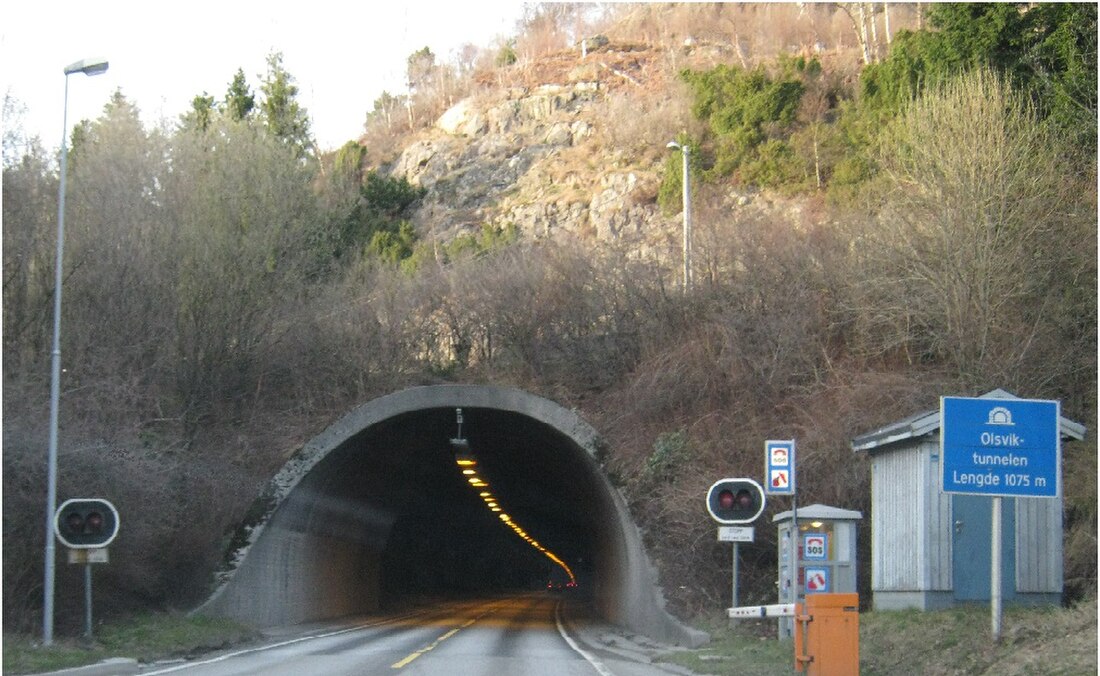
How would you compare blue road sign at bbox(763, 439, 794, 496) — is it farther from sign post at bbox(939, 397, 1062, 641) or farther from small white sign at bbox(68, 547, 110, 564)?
small white sign at bbox(68, 547, 110, 564)

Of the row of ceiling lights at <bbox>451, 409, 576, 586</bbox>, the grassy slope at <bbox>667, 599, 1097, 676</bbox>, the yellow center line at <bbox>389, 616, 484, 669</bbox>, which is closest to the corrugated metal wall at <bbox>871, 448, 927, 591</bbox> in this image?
the grassy slope at <bbox>667, 599, 1097, 676</bbox>

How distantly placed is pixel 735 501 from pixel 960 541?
3.94 meters

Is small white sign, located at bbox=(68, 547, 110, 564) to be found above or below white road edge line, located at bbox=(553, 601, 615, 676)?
above

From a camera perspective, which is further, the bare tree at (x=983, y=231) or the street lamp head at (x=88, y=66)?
the bare tree at (x=983, y=231)

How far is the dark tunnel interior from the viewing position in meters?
34.0

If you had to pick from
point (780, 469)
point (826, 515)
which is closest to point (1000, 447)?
point (780, 469)

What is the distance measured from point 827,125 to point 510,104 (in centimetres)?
2584

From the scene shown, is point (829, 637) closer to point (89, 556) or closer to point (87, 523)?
point (89, 556)

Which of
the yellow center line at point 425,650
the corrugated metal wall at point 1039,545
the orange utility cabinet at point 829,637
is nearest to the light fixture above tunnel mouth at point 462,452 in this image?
the yellow center line at point 425,650

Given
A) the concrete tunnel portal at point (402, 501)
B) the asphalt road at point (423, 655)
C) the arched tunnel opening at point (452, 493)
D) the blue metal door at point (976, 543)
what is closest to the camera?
the asphalt road at point (423, 655)

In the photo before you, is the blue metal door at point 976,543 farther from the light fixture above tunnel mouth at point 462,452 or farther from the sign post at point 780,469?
the light fixture above tunnel mouth at point 462,452

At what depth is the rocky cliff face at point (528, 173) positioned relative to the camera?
197 ft

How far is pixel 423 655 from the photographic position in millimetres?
21312

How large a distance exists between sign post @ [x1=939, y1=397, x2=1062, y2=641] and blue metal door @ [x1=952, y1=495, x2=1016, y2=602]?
13.7 ft
